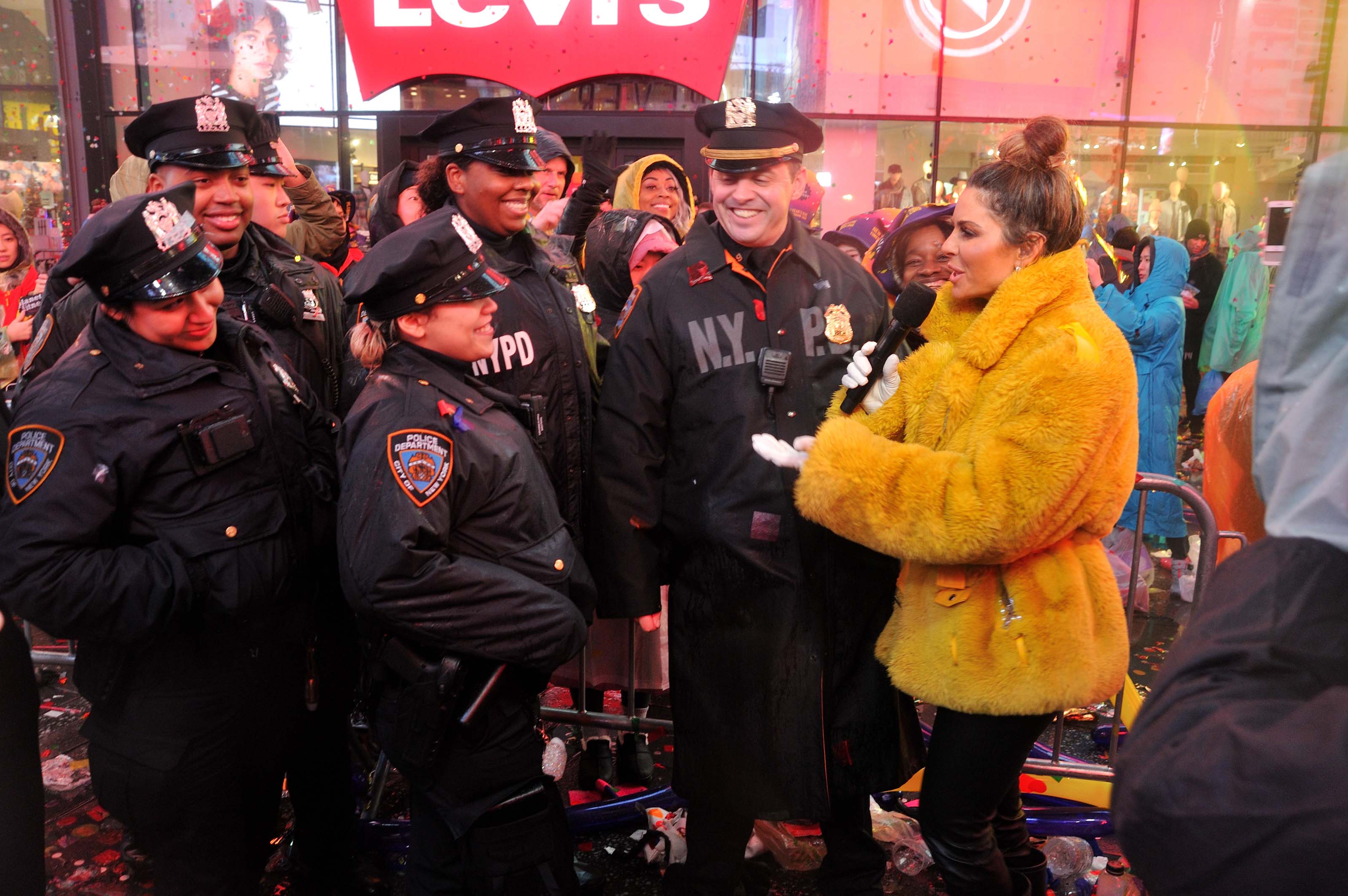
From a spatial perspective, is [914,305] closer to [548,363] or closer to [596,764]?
[548,363]

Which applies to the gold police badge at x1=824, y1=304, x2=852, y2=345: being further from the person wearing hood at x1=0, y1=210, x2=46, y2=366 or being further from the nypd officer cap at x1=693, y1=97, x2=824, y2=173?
the person wearing hood at x1=0, y1=210, x2=46, y2=366

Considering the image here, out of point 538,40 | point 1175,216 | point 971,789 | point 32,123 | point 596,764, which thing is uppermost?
point 538,40

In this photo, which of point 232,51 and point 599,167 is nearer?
point 599,167

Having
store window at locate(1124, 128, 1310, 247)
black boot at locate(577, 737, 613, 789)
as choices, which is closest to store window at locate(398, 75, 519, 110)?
store window at locate(1124, 128, 1310, 247)

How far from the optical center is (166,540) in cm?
222

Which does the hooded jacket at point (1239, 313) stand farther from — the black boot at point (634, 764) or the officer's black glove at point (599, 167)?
the black boot at point (634, 764)

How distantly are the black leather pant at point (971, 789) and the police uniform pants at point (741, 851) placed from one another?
403mm

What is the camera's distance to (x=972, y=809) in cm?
229

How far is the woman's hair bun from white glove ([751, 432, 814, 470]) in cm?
88

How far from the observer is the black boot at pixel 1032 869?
2.53 m

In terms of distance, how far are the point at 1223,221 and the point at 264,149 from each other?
42.5 ft

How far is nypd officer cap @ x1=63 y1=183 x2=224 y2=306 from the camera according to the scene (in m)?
2.18

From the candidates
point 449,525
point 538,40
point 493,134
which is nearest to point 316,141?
point 538,40

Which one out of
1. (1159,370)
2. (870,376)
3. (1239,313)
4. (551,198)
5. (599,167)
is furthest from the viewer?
(1239,313)
